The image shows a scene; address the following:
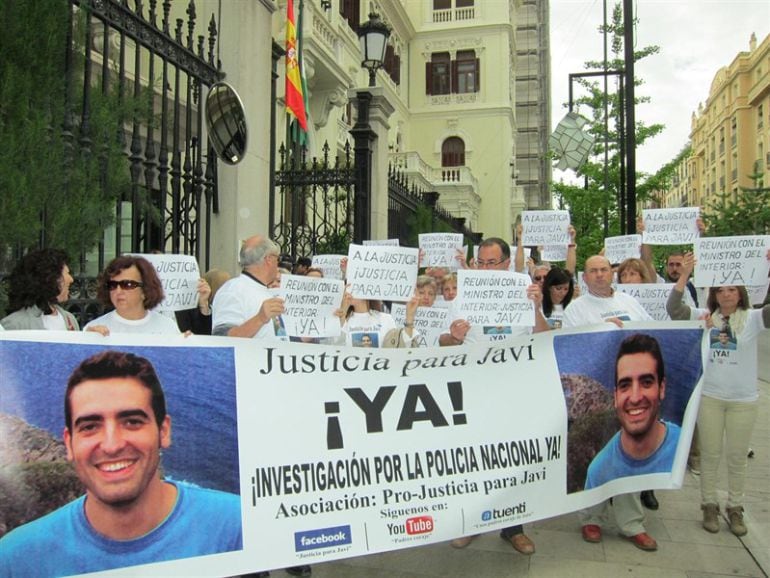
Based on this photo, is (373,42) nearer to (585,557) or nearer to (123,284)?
(123,284)

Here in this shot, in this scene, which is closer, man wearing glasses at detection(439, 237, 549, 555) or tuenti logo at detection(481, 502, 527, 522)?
tuenti logo at detection(481, 502, 527, 522)

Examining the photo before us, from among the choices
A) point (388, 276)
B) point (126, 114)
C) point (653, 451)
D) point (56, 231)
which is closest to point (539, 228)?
point (388, 276)

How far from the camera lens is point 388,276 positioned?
5.68 m

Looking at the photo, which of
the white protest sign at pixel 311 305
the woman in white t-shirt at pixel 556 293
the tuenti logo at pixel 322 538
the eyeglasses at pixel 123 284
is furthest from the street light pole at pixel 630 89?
the eyeglasses at pixel 123 284

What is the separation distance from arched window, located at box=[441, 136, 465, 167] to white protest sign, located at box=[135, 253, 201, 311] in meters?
37.9

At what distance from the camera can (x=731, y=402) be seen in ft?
16.7

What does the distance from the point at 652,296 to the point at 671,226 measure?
128 cm

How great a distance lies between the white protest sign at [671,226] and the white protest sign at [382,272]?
9.46ft

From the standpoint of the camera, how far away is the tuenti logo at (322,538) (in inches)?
144

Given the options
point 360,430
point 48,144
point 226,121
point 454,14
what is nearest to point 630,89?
point 226,121

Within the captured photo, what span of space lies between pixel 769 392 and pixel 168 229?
31.8 ft

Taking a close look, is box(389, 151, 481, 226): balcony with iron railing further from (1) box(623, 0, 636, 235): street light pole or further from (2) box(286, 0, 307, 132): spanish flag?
(1) box(623, 0, 636, 235): street light pole

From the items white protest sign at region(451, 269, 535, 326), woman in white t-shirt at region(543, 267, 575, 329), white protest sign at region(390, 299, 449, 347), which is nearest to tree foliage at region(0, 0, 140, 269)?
white protest sign at region(451, 269, 535, 326)

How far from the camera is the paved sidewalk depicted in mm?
4367
